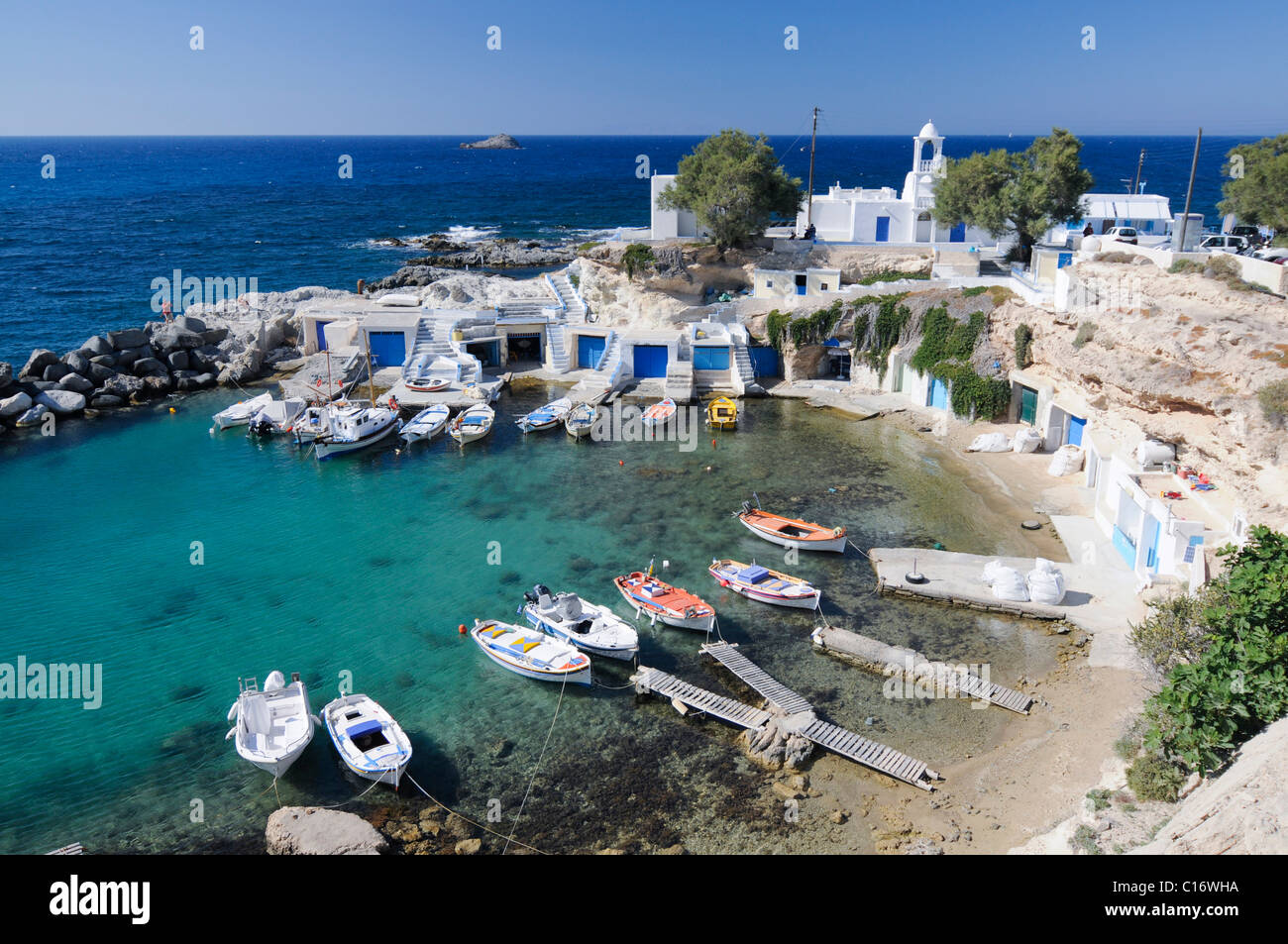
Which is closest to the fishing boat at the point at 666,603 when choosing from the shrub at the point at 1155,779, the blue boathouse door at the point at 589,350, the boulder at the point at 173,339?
the shrub at the point at 1155,779

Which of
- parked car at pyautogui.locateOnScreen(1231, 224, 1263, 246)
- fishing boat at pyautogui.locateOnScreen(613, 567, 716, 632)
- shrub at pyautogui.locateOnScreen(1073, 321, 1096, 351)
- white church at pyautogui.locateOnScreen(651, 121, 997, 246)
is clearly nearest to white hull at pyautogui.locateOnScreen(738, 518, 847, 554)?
fishing boat at pyautogui.locateOnScreen(613, 567, 716, 632)

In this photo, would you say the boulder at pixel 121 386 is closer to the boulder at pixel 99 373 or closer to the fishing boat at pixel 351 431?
the boulder at pixel 99 373

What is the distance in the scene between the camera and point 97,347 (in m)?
48.2

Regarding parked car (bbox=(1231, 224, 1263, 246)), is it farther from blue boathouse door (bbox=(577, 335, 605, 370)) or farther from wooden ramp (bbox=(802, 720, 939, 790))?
wooden ramp (bbox=(802, 720, 939, 790))

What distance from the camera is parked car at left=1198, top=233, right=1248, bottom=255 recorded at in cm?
4144

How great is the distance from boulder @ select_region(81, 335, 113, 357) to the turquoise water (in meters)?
6.74

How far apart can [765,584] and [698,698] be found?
5934mm

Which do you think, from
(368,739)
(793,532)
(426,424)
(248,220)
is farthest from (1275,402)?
(248,220)

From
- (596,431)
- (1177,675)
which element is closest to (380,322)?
(596,431)

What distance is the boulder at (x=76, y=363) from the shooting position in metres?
46.6

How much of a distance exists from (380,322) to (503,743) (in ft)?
116

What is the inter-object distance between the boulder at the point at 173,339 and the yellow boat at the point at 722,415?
106 feet

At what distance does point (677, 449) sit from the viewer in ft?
132
